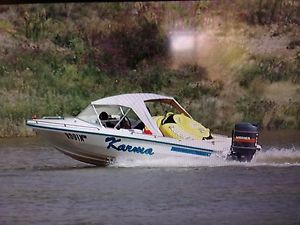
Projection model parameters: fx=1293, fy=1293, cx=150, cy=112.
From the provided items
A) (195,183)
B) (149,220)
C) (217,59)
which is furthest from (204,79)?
(149,220)

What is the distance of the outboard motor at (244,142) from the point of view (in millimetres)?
8992

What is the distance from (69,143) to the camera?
9508 mm

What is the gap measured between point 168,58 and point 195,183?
0.90 meters

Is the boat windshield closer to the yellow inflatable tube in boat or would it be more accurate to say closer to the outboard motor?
the yellow inflatable tube in boat

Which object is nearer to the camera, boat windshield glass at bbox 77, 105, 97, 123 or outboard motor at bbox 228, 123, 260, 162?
outboard motor at bbox 228, 123, 260, 162

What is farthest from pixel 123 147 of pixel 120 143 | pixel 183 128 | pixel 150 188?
pixel 150 188

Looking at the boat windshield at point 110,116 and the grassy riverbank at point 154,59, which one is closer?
the grassy riverbank at point 154,59

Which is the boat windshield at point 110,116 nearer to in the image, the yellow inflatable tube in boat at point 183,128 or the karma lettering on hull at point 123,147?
the karma lettering on hull at point 123,147

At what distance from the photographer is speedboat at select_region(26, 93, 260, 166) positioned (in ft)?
30.7

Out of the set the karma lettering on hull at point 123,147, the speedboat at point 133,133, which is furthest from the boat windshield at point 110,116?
the karma lettering on hull at point 123,147

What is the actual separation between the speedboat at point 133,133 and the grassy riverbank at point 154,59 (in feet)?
0.28

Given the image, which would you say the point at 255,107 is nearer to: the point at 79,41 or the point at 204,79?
the point at 204,79

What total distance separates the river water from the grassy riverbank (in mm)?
337

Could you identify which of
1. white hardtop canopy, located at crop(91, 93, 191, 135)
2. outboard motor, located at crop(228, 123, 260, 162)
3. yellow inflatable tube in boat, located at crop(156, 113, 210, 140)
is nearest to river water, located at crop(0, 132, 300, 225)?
outboard motor, located at crop(228, 123, 260, 162)
